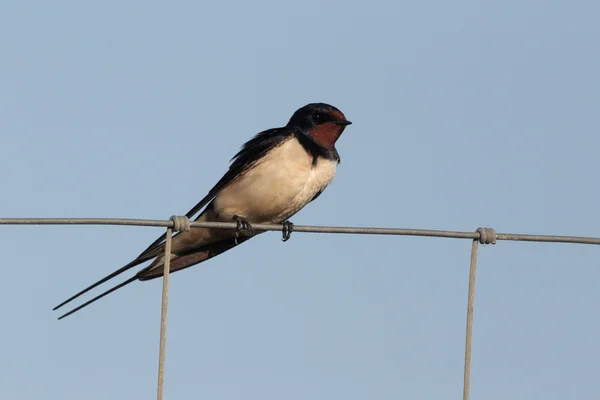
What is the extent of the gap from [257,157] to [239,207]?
0.25 m

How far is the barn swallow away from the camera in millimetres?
5523

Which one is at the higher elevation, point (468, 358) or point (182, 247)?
point (182, 247)

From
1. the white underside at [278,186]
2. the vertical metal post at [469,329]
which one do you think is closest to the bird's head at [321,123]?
the white underside at [278,186]

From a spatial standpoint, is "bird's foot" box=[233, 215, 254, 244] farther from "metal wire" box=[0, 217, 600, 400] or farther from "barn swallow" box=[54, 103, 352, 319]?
"metal wire" box=[0, 217, 600, 400]

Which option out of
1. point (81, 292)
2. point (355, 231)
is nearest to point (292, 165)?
point (81, 292)

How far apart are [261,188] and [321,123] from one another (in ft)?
1.88

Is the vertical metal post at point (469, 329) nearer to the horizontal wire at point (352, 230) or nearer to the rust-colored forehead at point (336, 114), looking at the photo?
the horizontal wire at point (352, 230)

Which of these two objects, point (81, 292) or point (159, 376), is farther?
point (81, 292)

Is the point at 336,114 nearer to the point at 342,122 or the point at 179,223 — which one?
the point at 342,122

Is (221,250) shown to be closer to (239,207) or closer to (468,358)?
(239,207)

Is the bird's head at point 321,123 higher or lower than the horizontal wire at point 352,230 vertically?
higher

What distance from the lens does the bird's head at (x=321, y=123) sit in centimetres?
585

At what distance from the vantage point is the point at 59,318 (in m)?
4.19

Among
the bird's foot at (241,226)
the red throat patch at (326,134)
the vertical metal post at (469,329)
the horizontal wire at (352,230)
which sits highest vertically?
the red throat patch at (326,134)
